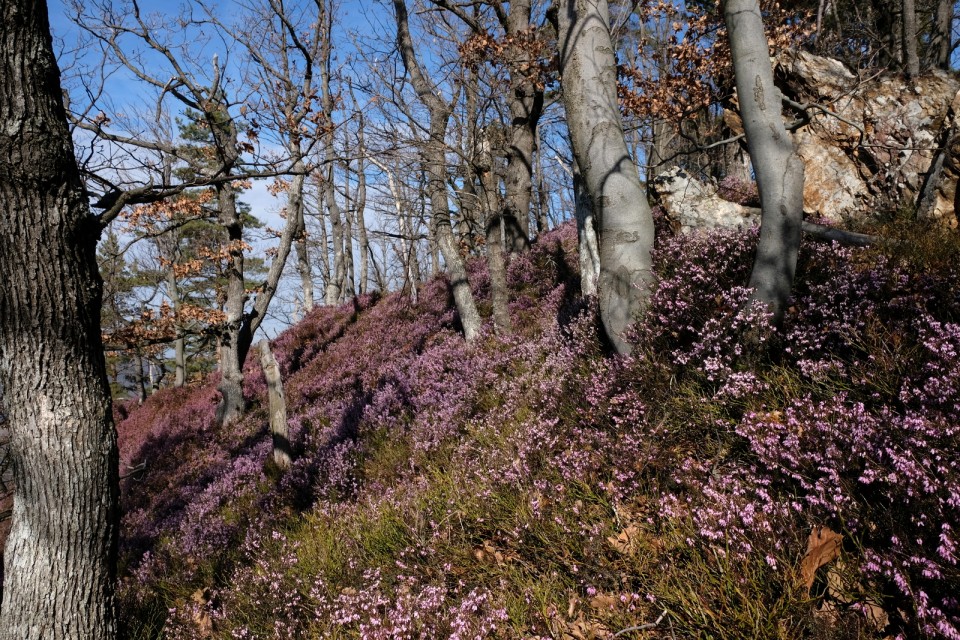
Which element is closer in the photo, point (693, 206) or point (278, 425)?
point (278, 425)

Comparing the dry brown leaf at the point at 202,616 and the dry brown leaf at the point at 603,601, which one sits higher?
the dry brown leaf at the point at 603,601

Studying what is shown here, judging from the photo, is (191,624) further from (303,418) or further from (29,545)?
(303,418)

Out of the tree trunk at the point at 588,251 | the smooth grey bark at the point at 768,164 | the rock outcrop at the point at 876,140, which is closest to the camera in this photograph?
the smooth grey bark at the point at 768,164

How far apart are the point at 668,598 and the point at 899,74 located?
31.0 feet

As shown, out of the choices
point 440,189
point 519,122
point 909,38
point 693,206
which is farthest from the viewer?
point 519,122

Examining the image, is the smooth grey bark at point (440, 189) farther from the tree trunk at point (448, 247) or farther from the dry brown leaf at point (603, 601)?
the dry brown leaf at point (603, 601)

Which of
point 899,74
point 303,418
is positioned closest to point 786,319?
point 899,74

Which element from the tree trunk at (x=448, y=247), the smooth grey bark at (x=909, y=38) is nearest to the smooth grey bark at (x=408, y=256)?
the tree trunk at (x=448, y=247)

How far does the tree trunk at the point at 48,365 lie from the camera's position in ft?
8.71

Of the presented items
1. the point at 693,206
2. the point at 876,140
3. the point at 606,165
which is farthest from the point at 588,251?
the point at 876,140

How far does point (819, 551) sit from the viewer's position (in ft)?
7.26

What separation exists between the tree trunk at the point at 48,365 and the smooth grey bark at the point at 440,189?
5.90 m

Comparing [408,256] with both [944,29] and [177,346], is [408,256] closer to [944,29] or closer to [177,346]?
[944,29]

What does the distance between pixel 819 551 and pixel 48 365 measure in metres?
4.30
